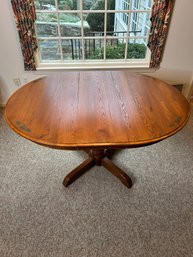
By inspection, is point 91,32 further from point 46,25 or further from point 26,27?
point 26,27

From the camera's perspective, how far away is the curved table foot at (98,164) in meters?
1.55

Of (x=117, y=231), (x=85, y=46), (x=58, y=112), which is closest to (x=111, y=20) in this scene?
(x=85, y=46)

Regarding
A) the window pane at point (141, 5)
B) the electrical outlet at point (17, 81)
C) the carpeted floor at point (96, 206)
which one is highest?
the window pane at point (141, 5)

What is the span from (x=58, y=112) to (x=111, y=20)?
61.0 inches

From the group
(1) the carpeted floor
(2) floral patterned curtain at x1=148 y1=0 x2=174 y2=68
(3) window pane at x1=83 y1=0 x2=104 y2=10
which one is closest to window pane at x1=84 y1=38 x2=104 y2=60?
(3) window pane at x1=83 y1=0 x2=104 y2=10

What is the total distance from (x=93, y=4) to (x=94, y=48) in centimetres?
49

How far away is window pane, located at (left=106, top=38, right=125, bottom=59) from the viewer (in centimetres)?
238

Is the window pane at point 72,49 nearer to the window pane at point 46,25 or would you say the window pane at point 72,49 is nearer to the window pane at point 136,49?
the window pane at point 46,25

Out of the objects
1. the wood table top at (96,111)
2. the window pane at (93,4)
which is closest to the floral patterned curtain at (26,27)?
the window pane at (93,4)

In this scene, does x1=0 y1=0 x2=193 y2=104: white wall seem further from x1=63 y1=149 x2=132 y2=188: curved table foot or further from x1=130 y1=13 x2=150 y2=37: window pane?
x1=63 y1=149 x2=132 y2=188: curved table foot

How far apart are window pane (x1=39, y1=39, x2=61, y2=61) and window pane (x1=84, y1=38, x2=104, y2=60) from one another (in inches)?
14.3

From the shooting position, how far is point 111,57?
2441 mm

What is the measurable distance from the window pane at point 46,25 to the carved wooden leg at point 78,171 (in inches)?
61.9

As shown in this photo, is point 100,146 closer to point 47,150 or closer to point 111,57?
point 47,150
